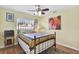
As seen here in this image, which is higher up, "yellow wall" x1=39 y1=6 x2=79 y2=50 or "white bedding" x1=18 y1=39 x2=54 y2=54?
"yellow wall" x1=39 y1=6 x2=79 y2=50

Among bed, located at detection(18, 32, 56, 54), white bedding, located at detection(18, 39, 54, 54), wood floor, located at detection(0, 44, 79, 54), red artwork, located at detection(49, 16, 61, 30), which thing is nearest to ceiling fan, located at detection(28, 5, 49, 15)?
red artwork, located at detection(49, 16, 61, 30)

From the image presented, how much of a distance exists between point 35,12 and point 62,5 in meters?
0.51

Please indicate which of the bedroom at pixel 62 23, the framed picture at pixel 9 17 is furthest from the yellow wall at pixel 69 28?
the framed picture at pixel 9 17

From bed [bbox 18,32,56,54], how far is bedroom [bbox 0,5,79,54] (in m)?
0.08

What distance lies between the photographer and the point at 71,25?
143cm

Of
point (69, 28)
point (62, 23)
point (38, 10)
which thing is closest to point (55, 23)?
point (62, 23)

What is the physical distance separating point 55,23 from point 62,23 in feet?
0.45

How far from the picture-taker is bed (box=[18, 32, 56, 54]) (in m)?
1.35

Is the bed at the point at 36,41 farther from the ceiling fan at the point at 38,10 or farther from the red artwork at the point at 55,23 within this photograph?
the ceiling fan at the point at 38,10

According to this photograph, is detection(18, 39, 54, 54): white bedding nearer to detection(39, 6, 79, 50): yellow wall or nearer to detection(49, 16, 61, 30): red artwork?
detection(39, 6, 79, 50): yellow wall

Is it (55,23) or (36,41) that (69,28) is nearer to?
(55,23)

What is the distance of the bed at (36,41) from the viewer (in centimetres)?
135

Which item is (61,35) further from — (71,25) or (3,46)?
(3,46)

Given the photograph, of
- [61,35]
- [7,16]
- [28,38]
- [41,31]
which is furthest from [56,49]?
[7,16]
